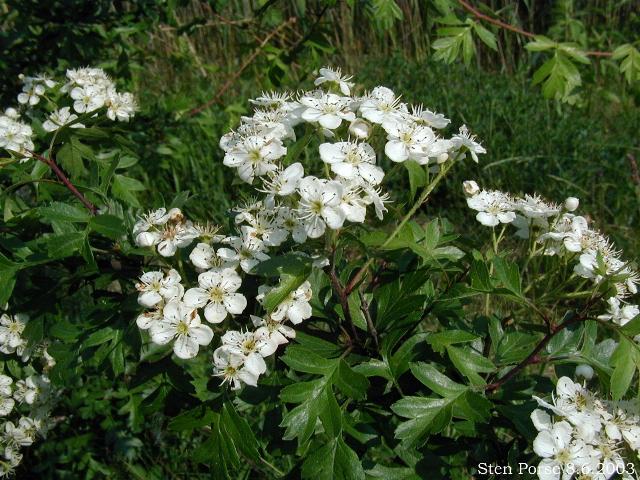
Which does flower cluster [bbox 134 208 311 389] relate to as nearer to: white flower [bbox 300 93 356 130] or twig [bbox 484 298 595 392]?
white flower [bbox 300 93 356 130]

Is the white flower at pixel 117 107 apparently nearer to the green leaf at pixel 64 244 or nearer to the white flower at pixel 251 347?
the green leaf at pixel 64 244

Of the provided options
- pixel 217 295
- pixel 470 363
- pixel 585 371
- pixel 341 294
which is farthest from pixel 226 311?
pixel 585 371

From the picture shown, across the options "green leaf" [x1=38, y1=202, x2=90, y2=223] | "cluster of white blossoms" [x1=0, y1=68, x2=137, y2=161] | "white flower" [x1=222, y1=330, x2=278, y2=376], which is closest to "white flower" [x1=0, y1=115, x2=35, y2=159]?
"cluster of white blossoms" [x1=0, y1=68, x2=137, y2=161]

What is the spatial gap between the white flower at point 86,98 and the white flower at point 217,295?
3.36ft

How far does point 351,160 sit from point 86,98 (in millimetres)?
1178

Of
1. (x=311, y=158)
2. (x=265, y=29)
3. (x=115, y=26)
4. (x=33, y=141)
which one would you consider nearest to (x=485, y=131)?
(x=311, y=158)

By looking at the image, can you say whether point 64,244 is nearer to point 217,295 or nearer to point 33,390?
point 217,295

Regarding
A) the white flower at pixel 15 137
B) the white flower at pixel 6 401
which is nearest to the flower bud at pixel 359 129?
the white flower at pixel 15 137

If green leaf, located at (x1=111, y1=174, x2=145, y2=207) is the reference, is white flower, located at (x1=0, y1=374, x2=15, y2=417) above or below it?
below

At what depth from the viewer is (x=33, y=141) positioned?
1984 mm

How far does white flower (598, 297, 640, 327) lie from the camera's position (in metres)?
1.37

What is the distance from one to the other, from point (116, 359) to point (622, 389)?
103 centimetres

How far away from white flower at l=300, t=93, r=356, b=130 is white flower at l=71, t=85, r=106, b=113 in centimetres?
94

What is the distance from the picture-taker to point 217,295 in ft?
4.16
